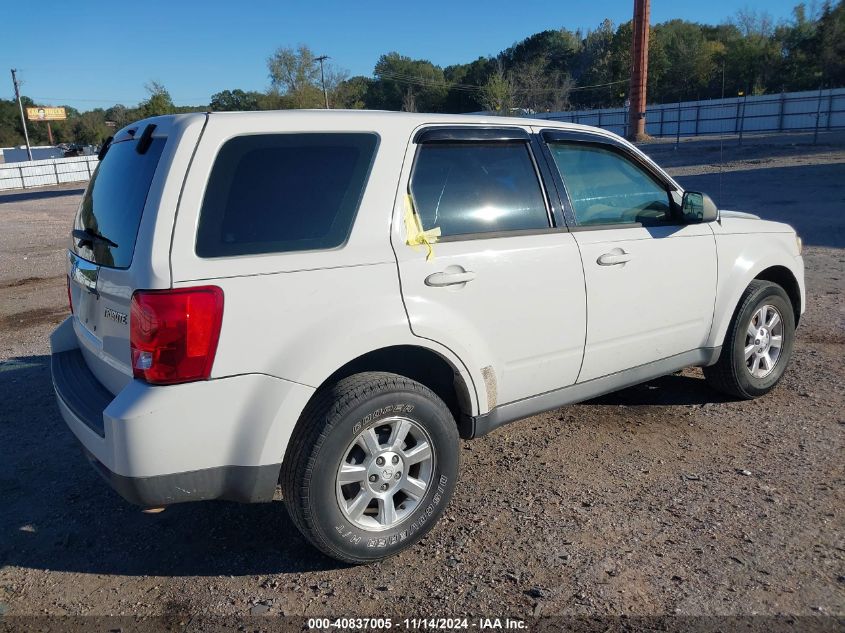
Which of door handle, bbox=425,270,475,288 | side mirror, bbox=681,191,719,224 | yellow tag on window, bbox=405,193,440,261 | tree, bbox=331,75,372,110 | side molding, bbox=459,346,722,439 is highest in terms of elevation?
tree, bbox=331,75,372,110

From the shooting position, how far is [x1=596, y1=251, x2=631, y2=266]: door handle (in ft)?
12.2

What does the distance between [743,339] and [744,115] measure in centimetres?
4218

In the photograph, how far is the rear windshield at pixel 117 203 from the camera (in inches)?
110

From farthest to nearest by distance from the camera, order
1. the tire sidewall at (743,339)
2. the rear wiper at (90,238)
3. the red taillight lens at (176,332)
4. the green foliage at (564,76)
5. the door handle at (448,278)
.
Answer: the green foliage at (564,76) → the tire sidewall at (743,339) → the door handle at (448,278) → the rear wiper at (90,238) → the red taillight lens at (176,332)

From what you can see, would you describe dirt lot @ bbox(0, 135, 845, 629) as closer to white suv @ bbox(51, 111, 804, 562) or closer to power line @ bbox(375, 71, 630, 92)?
white suv @ bbox(51, 111, 804, 562)

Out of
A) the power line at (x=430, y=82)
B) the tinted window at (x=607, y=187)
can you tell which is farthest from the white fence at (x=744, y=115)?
the tinted window at (x=607, y=187)

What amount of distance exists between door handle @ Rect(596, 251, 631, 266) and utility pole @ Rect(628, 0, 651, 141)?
39.3m

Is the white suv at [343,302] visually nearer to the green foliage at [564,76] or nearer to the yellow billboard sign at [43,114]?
the green foliage at [564,76]

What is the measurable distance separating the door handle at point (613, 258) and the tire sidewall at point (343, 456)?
4.15ft

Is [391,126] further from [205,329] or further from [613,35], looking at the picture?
[613,35]

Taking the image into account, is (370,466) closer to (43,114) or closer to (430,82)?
(430,82)

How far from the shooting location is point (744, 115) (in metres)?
41.0

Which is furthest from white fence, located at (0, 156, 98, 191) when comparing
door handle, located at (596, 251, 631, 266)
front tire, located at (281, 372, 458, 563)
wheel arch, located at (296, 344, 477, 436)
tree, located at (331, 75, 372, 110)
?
front tire, located at (281, 372, 458, 563)

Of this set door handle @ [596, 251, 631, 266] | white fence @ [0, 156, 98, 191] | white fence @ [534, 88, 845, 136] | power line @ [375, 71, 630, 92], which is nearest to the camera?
door handle @ [596, 251, 631, 266]
